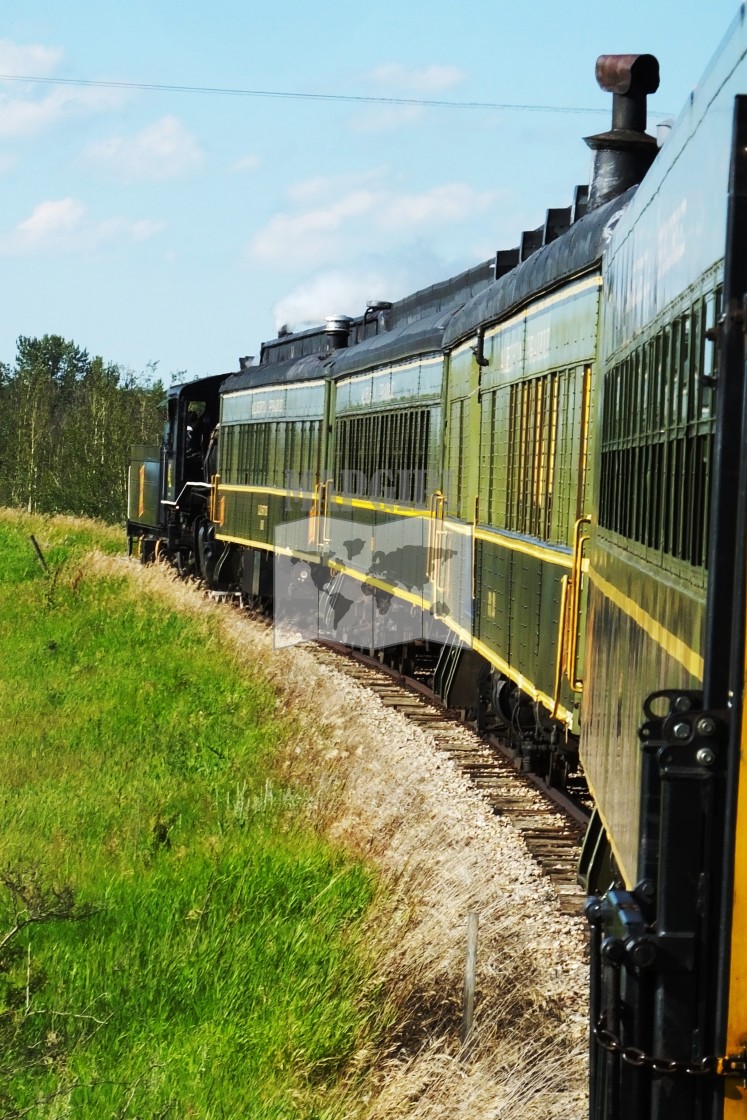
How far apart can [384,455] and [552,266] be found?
8094 mm

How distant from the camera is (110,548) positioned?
129 feet

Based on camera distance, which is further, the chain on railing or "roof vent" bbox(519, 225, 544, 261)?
"roof vent" bbox(519, 225, 544, 261)

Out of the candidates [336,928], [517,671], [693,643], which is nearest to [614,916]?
[693,643]

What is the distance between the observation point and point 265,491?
80.2ft

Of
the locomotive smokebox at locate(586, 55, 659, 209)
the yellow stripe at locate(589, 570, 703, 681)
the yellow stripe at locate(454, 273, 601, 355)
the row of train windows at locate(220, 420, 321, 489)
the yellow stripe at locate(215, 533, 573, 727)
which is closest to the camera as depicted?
the yellow stripe at locate(589, 570, 703, 681)

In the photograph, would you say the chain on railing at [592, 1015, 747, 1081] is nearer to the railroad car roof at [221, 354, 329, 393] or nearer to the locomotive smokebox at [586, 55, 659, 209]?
the locomotive smokebox at [586, 55, 659, 209]

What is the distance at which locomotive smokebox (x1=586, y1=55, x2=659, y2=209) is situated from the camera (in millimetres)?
10266

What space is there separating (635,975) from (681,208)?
1.95 metres

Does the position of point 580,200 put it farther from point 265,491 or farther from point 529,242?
point 265,491

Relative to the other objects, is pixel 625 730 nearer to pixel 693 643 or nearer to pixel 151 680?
pixel 693 643

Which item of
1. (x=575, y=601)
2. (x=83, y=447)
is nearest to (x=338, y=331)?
(x=575, y=601)

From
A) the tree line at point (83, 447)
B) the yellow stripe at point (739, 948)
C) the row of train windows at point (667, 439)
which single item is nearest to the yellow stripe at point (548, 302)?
the row of train windows at point (667, 439)

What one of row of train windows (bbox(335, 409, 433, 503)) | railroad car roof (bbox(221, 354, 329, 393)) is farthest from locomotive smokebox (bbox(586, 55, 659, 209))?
railroad car roof (bbox(221, 354, 329, 393))

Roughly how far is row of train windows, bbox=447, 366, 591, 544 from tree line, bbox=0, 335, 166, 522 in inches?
2044
